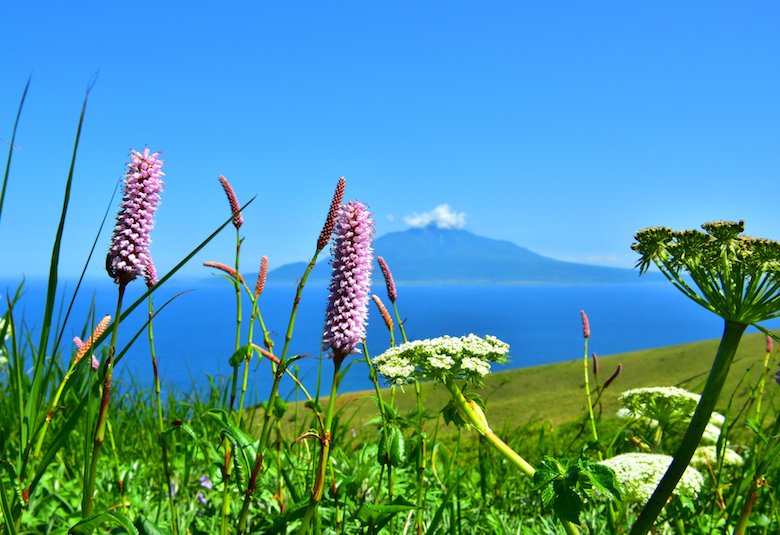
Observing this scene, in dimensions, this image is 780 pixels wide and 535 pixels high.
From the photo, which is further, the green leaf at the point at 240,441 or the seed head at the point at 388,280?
the seed head at the point at 388,280

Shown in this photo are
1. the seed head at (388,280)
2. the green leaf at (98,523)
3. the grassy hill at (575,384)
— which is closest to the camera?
the green leaf at (98,523)

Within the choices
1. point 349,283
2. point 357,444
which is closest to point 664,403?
point 349,283

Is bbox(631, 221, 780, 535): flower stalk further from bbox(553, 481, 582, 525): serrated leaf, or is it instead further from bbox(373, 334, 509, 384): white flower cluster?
bbox(373, 334, 509, 384): white flower cluster

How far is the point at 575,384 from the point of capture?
26.6ft

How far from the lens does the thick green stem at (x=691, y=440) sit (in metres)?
1.65

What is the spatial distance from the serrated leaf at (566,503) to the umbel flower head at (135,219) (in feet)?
6.44

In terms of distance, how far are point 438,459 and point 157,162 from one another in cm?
460

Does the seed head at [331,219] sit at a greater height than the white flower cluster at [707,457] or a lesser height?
greater

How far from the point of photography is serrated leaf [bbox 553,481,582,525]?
1752 millimetres

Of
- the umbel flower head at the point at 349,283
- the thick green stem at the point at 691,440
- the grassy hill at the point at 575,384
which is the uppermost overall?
the umbel flower head at the point at 349,283

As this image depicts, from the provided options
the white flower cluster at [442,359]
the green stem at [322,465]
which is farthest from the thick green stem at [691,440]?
the green stem at [322,465]

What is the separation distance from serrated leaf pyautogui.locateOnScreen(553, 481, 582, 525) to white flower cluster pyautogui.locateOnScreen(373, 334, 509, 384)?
0.58 meters

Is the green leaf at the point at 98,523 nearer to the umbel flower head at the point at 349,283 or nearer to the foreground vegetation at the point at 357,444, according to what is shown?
the foreground vegetation at the point at 357,444

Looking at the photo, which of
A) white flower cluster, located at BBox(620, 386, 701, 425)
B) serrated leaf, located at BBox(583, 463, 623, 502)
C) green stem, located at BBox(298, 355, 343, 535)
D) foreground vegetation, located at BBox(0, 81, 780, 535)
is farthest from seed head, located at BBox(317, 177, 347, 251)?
white flower cluster, located at BBox(620, 386, 701, 425)
